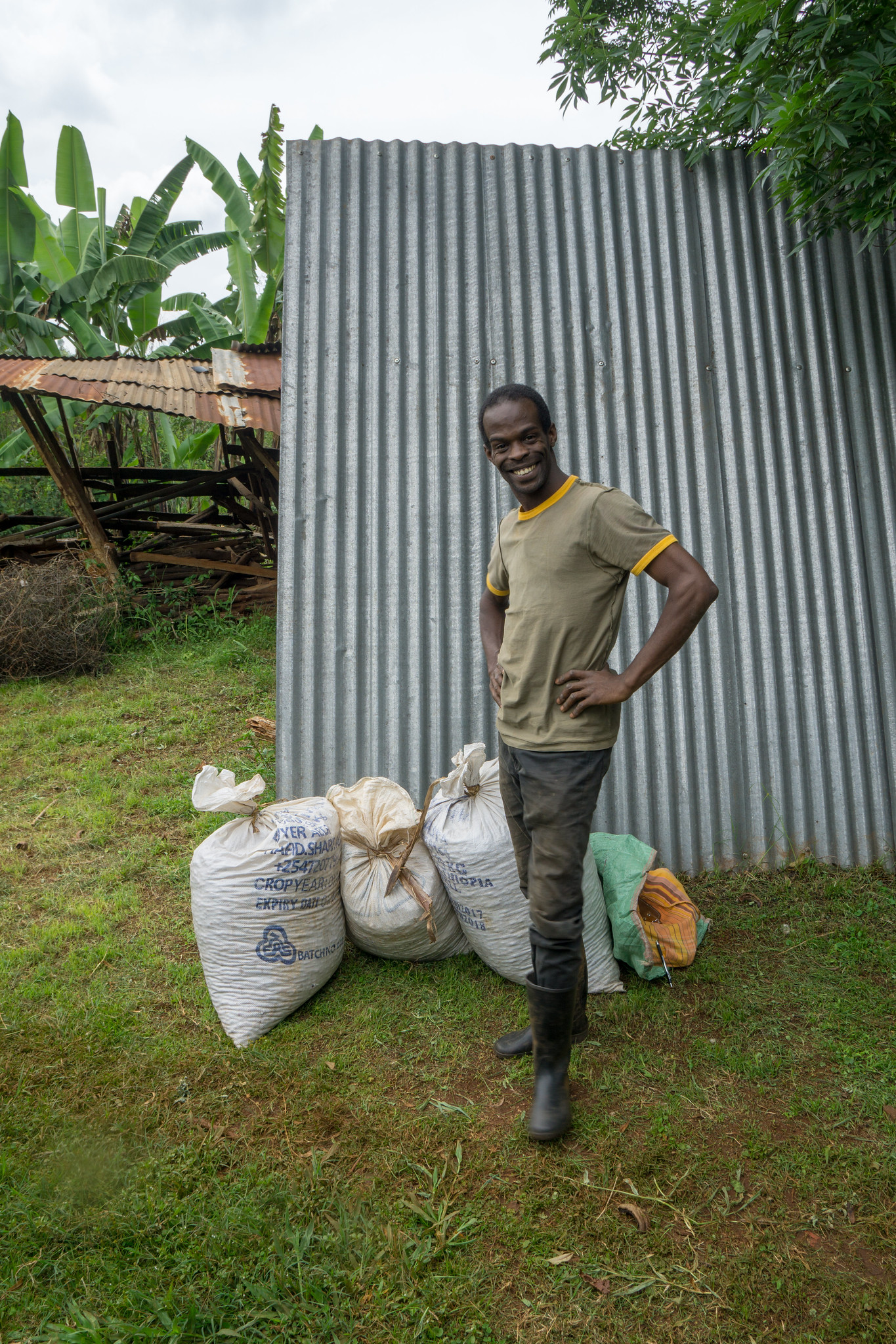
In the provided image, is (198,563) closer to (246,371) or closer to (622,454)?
(246,371)

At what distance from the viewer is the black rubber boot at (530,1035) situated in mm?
2555

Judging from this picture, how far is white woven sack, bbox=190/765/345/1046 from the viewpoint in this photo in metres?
2.71

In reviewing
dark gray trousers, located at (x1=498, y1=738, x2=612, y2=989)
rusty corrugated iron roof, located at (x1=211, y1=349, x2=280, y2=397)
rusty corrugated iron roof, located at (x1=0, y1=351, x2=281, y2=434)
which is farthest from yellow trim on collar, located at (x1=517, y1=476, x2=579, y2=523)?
rusty corrugated iron roof, located at (x1=211, y1=349, x2=280, y2=397)

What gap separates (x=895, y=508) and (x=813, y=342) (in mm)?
908

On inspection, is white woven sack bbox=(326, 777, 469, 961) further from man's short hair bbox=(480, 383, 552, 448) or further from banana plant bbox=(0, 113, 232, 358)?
banana plant bbox=(0, 113, 232, 358)

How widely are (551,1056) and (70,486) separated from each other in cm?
690

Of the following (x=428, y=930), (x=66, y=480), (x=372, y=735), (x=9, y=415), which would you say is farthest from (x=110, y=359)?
(x=9, y=415)

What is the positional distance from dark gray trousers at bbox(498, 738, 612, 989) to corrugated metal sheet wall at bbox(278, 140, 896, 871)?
149 centimetres

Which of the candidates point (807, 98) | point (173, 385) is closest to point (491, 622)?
point (807, 98)

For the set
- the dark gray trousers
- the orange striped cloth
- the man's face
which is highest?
the man's face

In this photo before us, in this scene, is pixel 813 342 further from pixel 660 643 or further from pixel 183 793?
pixel 183 793

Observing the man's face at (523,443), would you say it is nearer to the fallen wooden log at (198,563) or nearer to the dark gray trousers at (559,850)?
the dark gray trousers at (559,850)

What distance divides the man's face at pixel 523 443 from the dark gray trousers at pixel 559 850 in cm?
75

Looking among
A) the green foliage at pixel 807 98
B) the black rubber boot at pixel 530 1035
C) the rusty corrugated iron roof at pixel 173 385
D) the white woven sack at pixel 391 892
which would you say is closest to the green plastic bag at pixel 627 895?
the black rubber boot at pixel 530 1035
